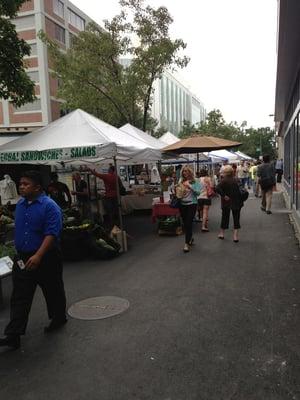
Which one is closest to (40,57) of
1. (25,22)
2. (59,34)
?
(25,22)

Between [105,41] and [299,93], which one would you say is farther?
[105,41]

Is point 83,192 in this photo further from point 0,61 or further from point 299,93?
point 299,93

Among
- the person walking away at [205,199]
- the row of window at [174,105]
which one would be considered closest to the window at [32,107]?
the person walking away at [205,199]

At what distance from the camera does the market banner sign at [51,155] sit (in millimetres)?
8148

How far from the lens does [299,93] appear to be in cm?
1058

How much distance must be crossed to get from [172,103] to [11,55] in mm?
99301

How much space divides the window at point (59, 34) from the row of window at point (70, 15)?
148 centimetres

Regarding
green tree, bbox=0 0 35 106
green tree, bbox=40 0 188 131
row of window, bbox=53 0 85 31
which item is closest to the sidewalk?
green tree, bbox=0 0 35 106

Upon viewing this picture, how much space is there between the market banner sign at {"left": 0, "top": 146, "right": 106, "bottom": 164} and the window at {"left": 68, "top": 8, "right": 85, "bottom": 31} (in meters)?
45.6

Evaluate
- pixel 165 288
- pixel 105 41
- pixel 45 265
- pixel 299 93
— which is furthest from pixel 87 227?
pixel 105 41

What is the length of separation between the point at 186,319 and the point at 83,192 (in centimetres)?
796

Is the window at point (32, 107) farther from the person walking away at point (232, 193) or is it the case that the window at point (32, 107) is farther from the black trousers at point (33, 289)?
the black trousers at point (33, 289)

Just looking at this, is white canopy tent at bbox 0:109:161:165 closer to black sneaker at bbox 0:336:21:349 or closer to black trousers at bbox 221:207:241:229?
black trousers at bbox 221:207:241:229

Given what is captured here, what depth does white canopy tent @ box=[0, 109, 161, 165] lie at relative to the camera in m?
8.27
